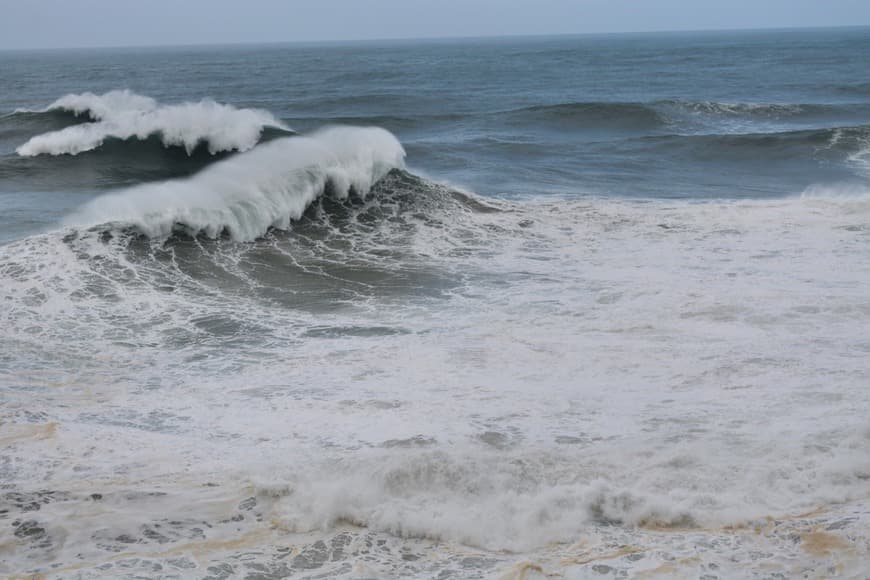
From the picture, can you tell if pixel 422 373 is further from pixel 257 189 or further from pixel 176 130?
pixel 176 130

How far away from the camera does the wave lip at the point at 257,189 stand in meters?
10.8

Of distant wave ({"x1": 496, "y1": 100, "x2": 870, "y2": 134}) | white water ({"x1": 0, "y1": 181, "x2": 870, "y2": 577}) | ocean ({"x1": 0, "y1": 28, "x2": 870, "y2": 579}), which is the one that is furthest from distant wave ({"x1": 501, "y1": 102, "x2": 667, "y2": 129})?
white water ({"x1": 0, "y1": 181, "x2": 870, "y2": 577})

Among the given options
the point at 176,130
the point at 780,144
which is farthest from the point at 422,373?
the point at 780,144

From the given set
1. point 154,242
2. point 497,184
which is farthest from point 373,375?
point 497,184

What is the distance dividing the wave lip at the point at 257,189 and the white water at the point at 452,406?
104cm

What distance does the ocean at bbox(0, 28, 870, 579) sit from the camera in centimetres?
418

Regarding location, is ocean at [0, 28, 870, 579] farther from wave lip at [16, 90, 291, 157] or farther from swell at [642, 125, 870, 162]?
swell at [642, 125, 870, 162]

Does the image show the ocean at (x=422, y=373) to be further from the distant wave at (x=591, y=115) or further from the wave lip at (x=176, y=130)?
the distant wave at (x=591, y=115)

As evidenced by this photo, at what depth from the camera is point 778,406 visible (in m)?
5.50

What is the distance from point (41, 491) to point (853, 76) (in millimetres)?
42177

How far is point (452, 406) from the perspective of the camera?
5688mm

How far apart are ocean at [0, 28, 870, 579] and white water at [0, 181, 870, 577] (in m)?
0.02

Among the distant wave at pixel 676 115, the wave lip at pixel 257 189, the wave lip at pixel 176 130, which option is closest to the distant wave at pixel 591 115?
the distant wave at pixel 676 115

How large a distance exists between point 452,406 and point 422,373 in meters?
0.65
